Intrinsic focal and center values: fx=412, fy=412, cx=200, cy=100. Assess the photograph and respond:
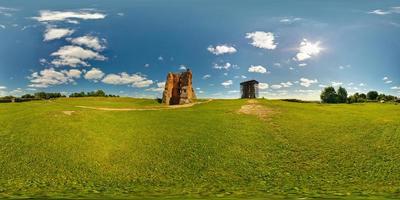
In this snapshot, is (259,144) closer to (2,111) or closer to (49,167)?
(49,167)

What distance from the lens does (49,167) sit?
33656mm

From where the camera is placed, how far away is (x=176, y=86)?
9269 centimetres

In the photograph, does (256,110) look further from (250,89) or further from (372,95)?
(372,95)

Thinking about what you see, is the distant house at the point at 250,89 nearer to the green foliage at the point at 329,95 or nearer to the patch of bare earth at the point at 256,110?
the patch of bare earth at the point at 256,110

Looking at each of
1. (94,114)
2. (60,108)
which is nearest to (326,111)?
(94,114)

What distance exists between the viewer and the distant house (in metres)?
90.8

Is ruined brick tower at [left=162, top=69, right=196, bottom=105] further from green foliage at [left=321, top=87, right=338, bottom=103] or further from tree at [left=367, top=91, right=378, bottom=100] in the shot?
tree at [left=367, top=91, right=378, bottom=100]

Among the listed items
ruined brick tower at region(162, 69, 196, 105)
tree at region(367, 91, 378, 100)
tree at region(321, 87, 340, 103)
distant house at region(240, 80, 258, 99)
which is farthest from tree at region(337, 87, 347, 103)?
ruined brick tower at region(162, 69, 196, 105)

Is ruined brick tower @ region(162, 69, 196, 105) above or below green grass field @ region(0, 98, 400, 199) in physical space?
above

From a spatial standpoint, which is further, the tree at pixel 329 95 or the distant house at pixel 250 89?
the tree at pixel 329 95

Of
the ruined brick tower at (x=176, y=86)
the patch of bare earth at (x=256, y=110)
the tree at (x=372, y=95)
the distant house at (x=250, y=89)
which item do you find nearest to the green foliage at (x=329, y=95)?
the tree at (x=372, y=95)

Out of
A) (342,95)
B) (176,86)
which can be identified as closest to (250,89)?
(176,86)

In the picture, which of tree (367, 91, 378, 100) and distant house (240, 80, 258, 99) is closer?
distant house (240, 80, 258, 99)

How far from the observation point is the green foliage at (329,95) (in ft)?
471
